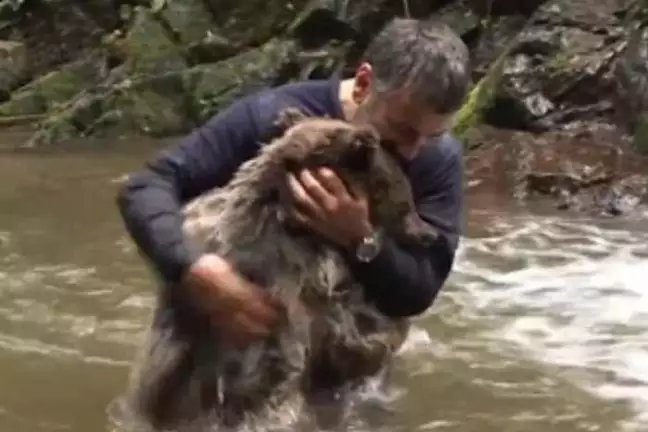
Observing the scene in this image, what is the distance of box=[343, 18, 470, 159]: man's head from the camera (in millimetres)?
3336

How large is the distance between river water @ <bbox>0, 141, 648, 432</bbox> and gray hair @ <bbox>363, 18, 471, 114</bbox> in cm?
115

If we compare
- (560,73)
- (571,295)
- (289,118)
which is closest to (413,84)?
(289,118)

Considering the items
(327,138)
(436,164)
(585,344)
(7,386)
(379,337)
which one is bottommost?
(585,344)

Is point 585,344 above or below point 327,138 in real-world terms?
below

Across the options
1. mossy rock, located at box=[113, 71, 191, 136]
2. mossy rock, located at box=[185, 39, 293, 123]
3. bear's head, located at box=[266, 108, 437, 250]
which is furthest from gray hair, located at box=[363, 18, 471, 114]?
mossy rock, located at box=[113, 71, 191, 136]

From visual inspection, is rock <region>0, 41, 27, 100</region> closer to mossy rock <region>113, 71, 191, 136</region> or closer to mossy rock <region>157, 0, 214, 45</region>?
mossy rock <region>157, 0, 214, 45</region>

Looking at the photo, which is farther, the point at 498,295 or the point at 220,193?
the point at 498,295

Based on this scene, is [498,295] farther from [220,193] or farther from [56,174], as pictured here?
[56,174]

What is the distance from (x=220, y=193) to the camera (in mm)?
3484

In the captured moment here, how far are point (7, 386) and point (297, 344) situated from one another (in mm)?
1502

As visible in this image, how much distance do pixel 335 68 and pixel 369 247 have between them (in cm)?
928

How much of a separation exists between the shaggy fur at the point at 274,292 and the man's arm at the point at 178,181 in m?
0.09

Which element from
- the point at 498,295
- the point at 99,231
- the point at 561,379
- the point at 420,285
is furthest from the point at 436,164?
the point at 99,231

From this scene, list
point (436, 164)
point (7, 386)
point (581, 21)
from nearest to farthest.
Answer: point (436, 164)
point (7, 386)
point (581, 21)
